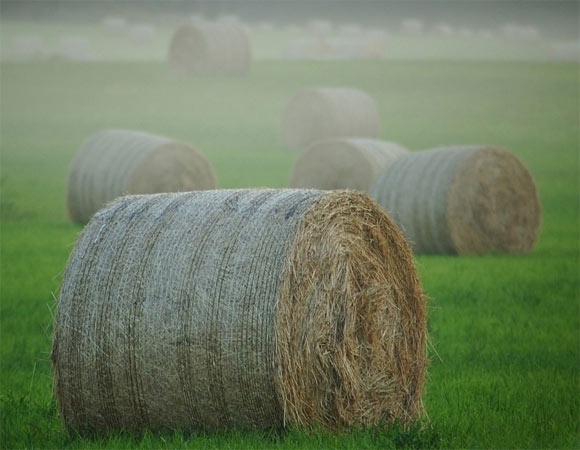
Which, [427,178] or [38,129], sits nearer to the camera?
[427,178]

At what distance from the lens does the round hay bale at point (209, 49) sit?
A: 4047cm

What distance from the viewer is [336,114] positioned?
32.3m

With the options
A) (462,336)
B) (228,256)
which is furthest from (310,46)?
(228,256)

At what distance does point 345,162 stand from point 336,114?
13220mm

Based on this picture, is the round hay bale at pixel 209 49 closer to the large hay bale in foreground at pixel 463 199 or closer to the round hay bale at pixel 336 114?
the round hay bale at pixel 336 114

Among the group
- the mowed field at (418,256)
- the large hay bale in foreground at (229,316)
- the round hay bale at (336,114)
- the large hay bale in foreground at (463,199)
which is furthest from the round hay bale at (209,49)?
the large hay bale in foreground at (229,316)

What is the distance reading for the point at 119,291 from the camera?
22.4ft

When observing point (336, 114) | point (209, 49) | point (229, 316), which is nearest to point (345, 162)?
point (229, 316)

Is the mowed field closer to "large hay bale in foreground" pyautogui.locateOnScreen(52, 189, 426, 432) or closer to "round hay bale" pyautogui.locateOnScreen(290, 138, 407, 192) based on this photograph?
"large hay bale in foreground" pyautogui.locateOnScreen(52, 189, 426, 432)

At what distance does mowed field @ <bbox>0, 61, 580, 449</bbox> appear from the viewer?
717cm

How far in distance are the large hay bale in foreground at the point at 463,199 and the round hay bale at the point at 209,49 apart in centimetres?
2503

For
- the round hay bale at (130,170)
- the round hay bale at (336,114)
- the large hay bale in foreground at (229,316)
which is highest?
the large hay bale in foreground at (229,316)

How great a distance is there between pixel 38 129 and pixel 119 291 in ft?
119

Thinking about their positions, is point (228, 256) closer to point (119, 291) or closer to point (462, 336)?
point (119, 291)
